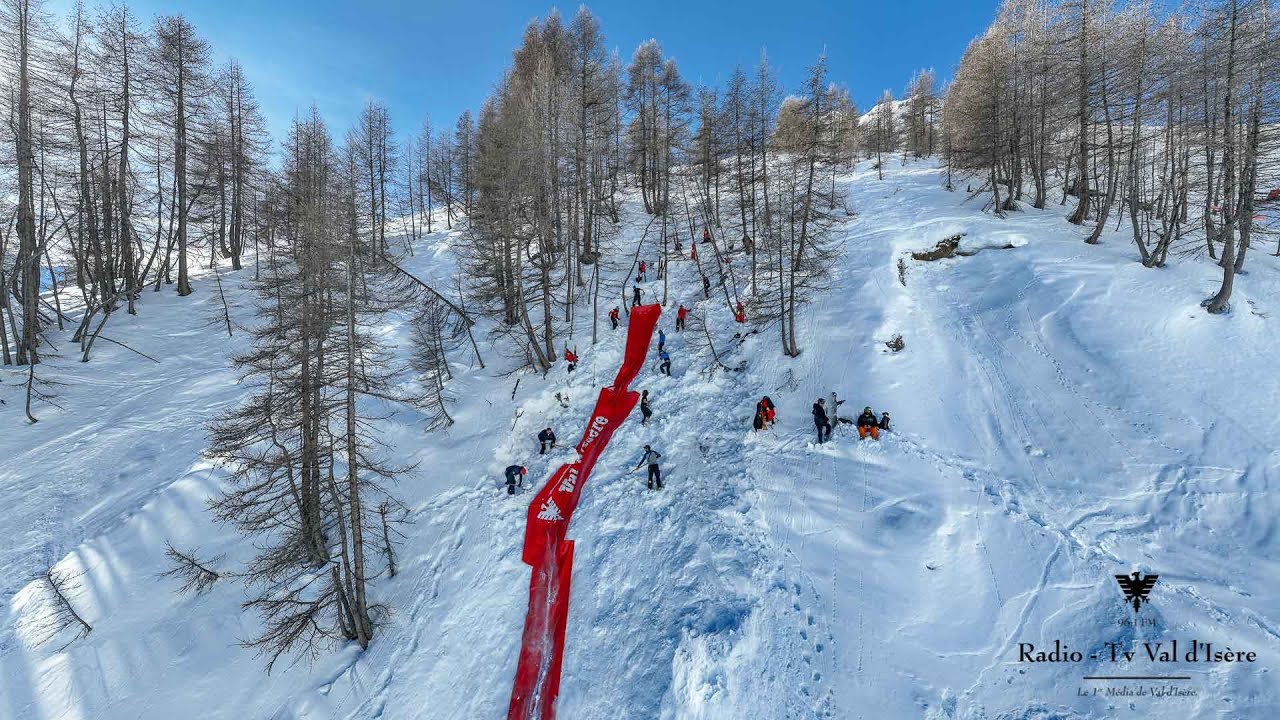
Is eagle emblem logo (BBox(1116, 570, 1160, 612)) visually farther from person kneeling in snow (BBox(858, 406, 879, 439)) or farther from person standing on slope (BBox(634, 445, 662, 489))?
person standing on slope (BBox(634, 445, 662, 489))

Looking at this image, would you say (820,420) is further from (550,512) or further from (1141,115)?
(1141,115)

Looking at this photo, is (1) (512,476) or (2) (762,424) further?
(2) (762,424)

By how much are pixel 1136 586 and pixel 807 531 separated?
19.0 feet

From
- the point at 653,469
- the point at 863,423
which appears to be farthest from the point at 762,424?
the point at 653,469

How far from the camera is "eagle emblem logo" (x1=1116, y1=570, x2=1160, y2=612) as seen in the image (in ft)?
26.9

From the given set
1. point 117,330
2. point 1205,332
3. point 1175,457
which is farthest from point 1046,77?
point 117,330

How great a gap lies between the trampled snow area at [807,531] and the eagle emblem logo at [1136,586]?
0.15m

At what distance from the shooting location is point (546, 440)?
1538 centimetres

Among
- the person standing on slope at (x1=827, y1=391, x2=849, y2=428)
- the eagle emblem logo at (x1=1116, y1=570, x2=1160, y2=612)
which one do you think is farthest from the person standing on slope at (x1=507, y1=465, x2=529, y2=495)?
the eagle emblem logo at (x1=1116, y1=570, x2=1160, y2=612)

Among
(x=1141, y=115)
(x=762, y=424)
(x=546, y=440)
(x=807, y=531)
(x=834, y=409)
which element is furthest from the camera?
(x=1141, y=115)

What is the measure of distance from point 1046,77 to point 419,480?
3659cm

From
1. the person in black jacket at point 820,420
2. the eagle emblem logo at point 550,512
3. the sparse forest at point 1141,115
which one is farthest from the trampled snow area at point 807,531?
the sparse forest at point 1141,115

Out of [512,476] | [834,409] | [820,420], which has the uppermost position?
[834,409]

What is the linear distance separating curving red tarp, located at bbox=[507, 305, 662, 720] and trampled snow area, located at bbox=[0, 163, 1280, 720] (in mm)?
341
